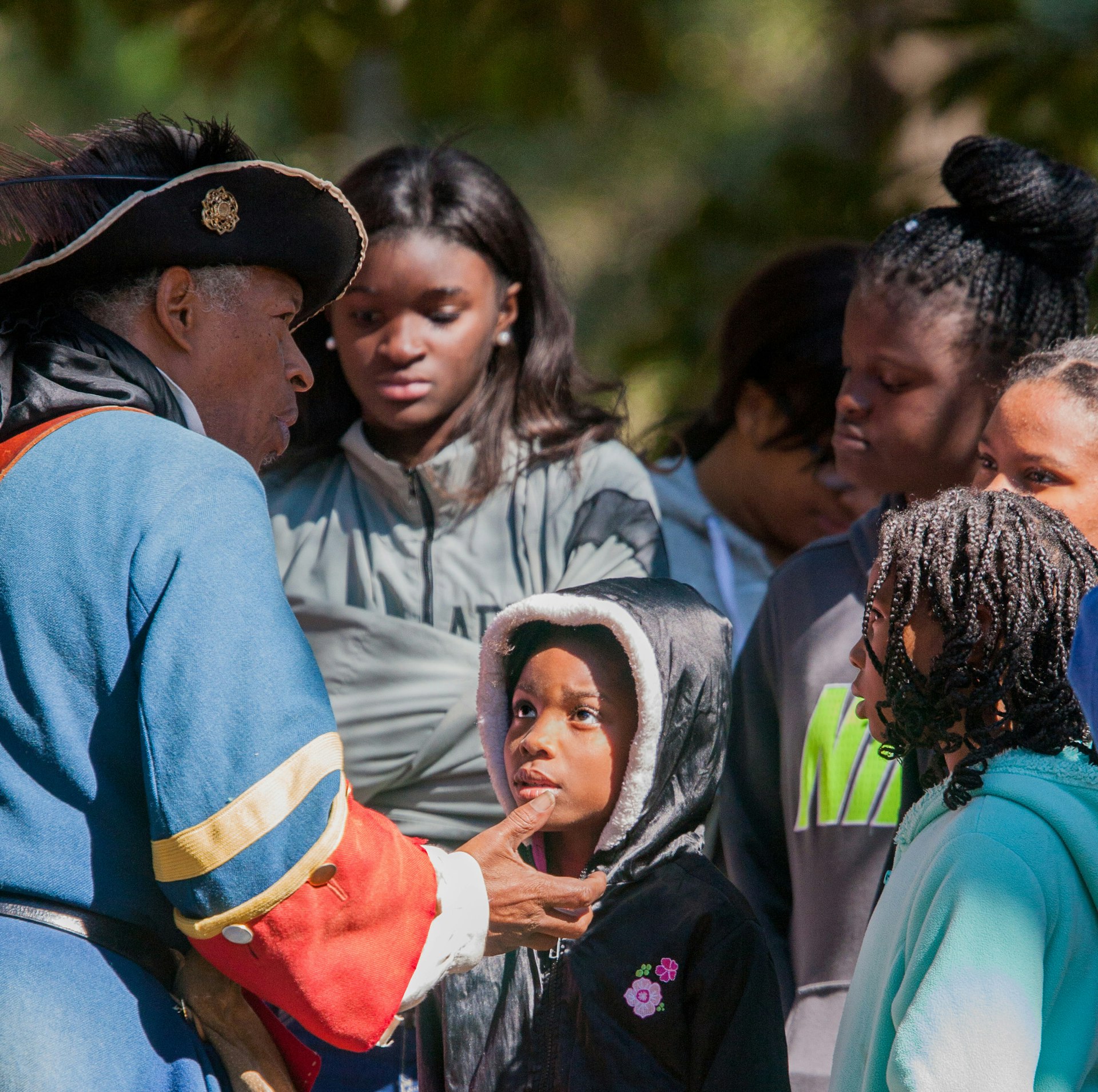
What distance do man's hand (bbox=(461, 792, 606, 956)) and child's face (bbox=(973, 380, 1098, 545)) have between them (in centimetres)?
90

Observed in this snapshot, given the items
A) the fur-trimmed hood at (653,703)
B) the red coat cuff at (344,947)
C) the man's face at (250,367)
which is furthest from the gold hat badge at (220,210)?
the red coat cuff at (344,947)

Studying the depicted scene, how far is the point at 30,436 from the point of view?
208cm

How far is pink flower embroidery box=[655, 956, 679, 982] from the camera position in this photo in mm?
2385

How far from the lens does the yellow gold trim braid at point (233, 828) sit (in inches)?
74.7

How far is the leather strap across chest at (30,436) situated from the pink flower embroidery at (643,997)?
46.7 inches

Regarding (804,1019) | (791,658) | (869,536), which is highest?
(869,536)

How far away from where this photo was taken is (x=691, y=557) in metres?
3.72

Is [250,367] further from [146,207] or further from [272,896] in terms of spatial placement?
[272,896]

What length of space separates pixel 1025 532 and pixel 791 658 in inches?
36.0

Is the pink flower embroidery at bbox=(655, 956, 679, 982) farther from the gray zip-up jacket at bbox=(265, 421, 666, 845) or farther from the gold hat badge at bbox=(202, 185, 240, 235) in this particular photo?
the gold hat badge at bbox=(202, 185, 240, 235)

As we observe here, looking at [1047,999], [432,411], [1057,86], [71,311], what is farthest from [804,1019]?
[1057,86]

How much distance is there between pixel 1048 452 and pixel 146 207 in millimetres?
1477

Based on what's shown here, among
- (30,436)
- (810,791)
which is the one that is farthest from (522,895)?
(30,436)

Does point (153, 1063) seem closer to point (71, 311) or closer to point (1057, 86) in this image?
point (71, 311)
